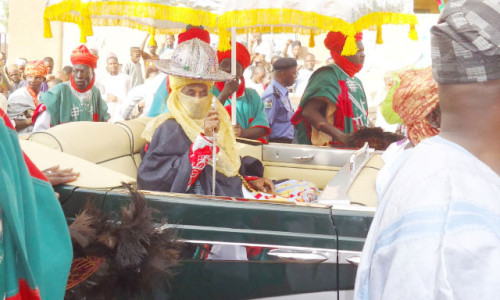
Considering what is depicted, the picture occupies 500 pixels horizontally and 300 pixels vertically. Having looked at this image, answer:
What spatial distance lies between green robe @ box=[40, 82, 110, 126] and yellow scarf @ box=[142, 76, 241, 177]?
219 cm

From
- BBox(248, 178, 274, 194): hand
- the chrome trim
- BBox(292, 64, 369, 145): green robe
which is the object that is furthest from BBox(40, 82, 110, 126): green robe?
the chrome trim

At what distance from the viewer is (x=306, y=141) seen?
20.8 ft

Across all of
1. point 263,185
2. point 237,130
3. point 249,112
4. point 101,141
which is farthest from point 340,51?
point 101,141

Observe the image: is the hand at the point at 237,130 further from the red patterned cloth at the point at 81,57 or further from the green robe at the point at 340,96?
the red patterned cloth at the point at 81,57

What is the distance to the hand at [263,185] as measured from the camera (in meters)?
4.70

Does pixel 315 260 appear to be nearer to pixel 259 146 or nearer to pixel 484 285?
pixel 484 285

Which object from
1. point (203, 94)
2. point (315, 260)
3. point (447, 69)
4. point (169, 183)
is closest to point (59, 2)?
point (203, 94)

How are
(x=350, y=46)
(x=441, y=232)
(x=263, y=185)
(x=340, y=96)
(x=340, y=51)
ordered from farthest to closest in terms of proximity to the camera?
1. (x=340, y=51)
2. (x=340, y=96)
3. (x=350, y=46)
4. (x=263, y=185)
5. (x=441, y=232)

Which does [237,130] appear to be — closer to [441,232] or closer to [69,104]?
[69,104]

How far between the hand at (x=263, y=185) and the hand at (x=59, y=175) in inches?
78.2

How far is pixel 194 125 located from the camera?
4.15 metres

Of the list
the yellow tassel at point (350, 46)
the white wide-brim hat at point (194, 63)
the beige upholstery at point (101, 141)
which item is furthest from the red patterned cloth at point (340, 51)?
the beige upholstery at point (101, 141)

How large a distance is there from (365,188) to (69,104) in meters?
4.02

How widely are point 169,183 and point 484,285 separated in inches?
122
